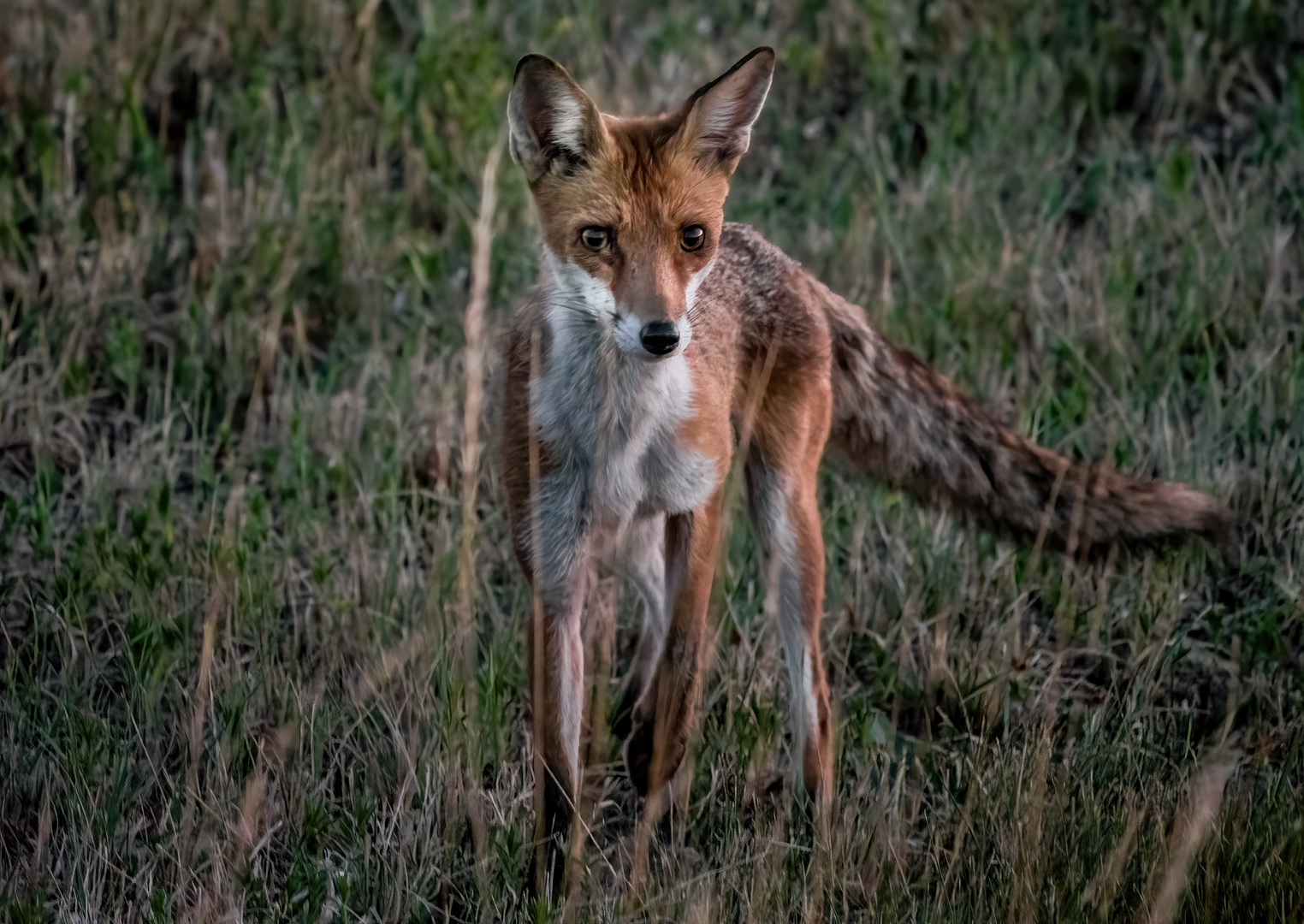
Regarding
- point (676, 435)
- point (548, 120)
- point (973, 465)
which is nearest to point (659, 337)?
point (676, 435)

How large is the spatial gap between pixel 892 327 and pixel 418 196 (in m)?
2.41

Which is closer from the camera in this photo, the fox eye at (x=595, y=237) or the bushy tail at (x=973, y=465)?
the fox eye at (x=595, y=237)

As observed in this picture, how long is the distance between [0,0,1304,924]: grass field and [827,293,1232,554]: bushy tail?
213mm

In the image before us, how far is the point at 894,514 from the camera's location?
17.1ft

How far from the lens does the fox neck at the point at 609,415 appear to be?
152 inches

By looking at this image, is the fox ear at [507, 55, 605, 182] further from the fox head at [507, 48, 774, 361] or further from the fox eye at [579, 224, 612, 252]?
the fox eye at [579, 224, 612, 252]

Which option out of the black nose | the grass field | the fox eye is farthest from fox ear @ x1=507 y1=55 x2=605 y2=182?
the grass field

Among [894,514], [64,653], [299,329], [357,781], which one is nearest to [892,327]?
[894,514]

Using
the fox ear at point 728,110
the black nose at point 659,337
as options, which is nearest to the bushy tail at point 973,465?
the fox ear at point 728,110

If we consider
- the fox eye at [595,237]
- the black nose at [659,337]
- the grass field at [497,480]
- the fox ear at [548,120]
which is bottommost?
the grass field at [497,480]

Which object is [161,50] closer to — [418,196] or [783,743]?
[418,196]

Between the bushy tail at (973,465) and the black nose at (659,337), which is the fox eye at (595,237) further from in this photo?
the bushy tail at (973,465)

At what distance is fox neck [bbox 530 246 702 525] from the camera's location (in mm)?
3869

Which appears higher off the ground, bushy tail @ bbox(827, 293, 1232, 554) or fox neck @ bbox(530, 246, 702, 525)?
fox neck @ bbox(530, 246, 702, 525)
